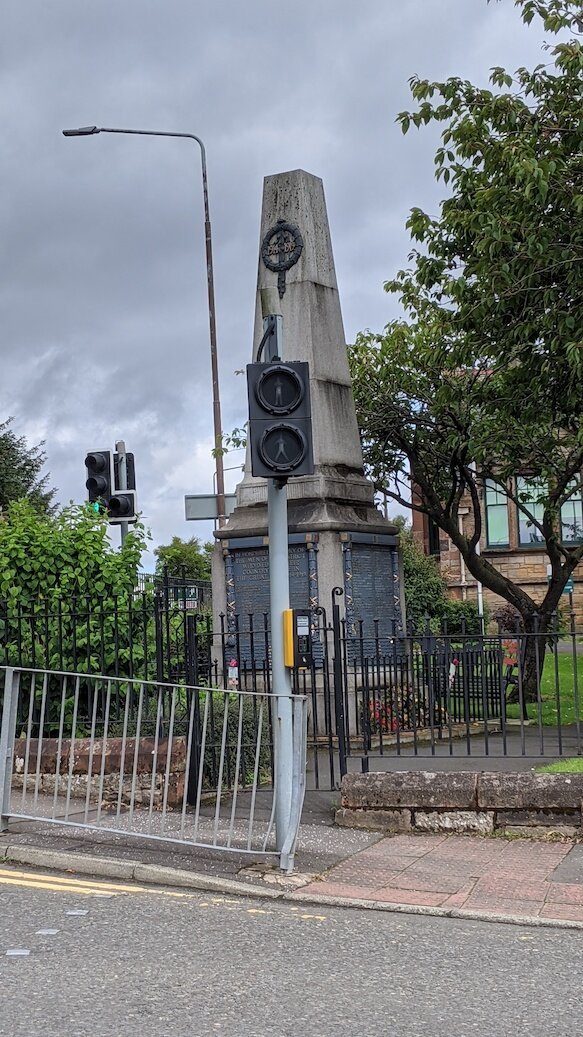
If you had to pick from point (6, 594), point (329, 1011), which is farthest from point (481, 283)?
point (329, 1011)

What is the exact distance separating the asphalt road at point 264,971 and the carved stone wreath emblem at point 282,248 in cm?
905

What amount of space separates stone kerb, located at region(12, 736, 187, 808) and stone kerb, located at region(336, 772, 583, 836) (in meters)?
1.49

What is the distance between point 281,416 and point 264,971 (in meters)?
3.92

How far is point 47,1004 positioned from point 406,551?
3861cm

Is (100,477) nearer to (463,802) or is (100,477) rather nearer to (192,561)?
(463,802)

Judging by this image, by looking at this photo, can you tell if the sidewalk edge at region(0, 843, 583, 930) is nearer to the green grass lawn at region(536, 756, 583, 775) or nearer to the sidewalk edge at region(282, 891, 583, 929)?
the sidewalk edge at region(282, 891, 583, 929)

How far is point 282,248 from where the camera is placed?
14.6m

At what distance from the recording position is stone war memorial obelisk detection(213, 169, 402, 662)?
13773 mm

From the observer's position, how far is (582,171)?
44.7ft

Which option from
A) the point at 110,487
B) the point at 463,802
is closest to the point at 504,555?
the point at 110,487

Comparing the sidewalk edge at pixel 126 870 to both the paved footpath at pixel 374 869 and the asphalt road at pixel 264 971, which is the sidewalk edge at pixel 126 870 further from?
the asphalt road at pixel 264 971

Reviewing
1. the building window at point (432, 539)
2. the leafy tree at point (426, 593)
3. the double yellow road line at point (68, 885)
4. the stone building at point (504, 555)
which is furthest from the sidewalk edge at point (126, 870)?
the building window at point (432, 539)

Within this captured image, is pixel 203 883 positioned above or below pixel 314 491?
below

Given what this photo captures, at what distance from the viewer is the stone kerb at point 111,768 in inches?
395
